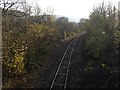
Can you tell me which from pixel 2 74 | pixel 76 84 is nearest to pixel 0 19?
pixel 2 74

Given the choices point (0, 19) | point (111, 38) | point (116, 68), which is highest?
point (0, 19)

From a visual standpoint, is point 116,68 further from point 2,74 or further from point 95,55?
point 2,74

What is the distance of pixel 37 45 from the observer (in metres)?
32.3

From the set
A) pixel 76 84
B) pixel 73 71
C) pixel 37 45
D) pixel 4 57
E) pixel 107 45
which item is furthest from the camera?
pixel 37 45

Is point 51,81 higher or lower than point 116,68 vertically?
lower

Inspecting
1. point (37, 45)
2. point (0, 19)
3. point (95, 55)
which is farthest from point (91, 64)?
point (37, 45)

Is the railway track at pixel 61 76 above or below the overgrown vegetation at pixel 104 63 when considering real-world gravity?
below

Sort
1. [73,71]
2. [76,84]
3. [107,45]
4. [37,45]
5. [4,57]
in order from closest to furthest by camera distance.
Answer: [76,84]
[4,57]
[73,71]
[107,45]
[37,45]

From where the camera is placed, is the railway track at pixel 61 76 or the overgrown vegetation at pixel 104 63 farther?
the railway track at pixel 61 76

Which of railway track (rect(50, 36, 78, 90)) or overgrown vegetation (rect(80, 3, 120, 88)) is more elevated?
overgrown vegetation (rect(80, 3, 120, 88))

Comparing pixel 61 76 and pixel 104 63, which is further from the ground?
pixel 104 63

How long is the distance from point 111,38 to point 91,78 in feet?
24.7

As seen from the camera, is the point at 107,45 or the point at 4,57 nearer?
the point at 4,57

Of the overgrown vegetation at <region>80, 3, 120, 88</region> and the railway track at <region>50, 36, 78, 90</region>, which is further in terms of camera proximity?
the railway track at <region>50, 36, 78, 90</region>
